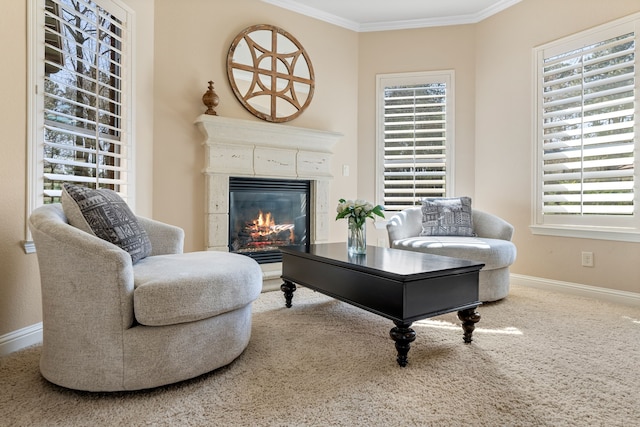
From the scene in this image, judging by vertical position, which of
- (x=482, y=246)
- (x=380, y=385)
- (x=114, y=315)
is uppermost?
(x=482, y=246)

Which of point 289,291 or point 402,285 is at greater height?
point 402,285

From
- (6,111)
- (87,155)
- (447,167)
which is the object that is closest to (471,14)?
(447,167)

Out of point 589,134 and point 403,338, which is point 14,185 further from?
point 589,134

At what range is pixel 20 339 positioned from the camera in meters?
2.00

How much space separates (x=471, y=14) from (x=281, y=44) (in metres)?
2.11

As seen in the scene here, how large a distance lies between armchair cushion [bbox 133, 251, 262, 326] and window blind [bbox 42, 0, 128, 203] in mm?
965

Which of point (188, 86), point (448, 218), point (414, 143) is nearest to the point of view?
point (188, 86)

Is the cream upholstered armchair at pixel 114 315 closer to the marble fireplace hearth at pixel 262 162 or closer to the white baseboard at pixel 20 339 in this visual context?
the white baseboard at pixel 20 339

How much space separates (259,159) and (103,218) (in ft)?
6.28

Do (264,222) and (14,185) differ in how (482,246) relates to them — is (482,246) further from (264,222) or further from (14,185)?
(14,185)

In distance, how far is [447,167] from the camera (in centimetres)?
421

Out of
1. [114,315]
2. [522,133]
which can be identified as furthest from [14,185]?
[522,133]

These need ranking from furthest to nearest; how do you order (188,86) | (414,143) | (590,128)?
1. (414,143)
2. (188,86)
3. (590,128)

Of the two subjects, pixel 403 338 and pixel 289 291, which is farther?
pixel 289 291
